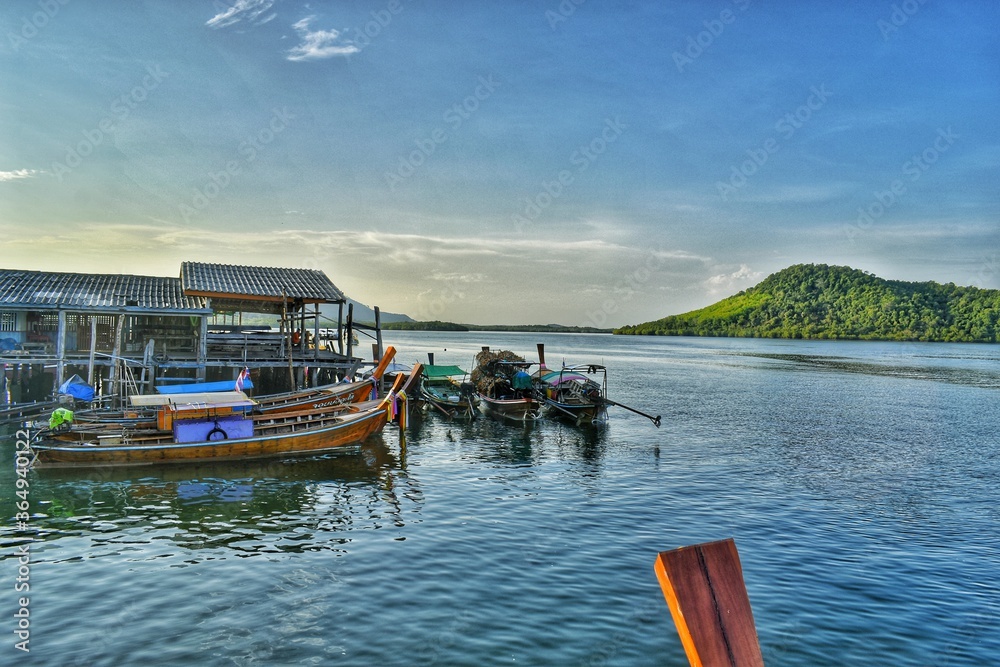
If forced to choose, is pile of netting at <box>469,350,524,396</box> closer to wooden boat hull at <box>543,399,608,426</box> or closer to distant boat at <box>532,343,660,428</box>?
distant boat at <box>532,343,660,428</box>

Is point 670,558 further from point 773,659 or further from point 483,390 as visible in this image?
point 483,390

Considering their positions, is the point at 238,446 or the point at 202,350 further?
the point at 202,350

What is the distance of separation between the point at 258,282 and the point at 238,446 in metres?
13.8

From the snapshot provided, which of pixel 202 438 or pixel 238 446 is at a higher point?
pixel 202 438

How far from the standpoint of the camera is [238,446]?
71.6 feet

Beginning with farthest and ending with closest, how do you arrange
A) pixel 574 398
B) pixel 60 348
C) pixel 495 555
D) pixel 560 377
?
pixel 560 377
pixel 574 398
pixel 60 348
pixel 495 555

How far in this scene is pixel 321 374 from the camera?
125ft

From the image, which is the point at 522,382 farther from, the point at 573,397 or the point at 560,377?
the point at 573,397

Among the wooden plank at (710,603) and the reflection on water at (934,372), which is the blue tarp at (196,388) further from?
the reflection on water at (934,372)

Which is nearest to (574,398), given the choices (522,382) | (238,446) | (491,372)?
(522,382)

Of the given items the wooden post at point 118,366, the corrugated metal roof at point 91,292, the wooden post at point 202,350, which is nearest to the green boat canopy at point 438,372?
the wooden post at point 202,350

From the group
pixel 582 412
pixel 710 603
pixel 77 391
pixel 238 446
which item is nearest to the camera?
pixel 710 603

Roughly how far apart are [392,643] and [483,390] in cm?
2847

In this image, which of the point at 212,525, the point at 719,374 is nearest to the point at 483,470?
the point at 212,525
